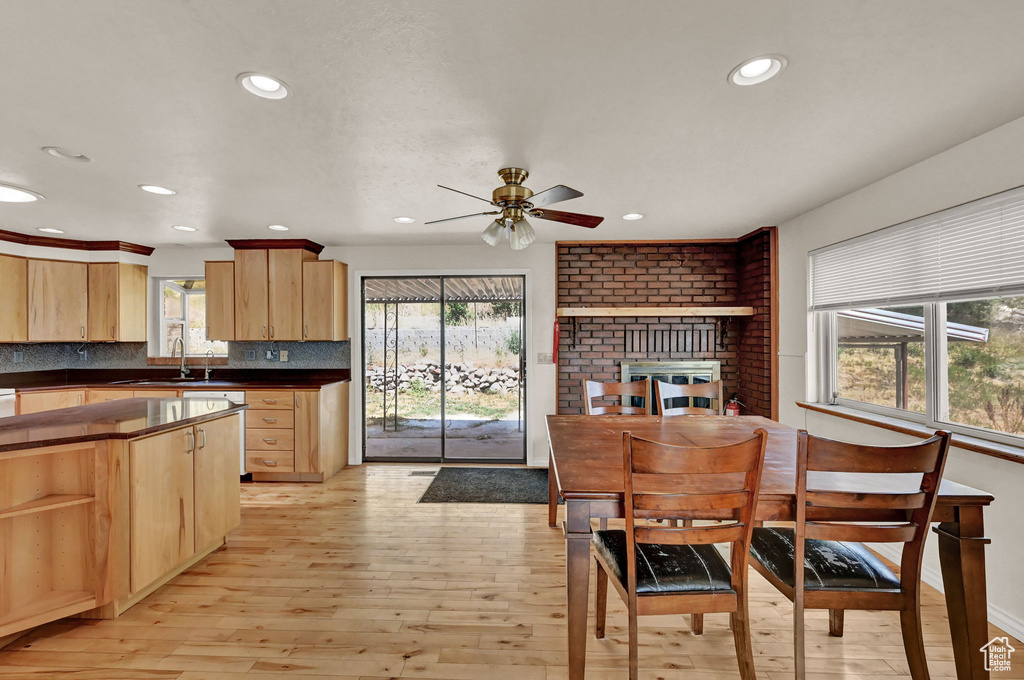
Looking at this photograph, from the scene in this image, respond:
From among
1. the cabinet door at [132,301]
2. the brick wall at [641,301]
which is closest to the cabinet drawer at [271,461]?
the cabinet door at [132,301]

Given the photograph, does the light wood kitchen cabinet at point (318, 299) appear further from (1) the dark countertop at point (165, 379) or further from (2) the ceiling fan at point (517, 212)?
(2) the ceiling fan at point (517, 212)

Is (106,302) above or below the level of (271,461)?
above

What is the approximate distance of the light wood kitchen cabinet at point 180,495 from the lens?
2.17 meters

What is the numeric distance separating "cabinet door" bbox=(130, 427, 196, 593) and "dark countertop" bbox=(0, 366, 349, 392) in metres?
1.70

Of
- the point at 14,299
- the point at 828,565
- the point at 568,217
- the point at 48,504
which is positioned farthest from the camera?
the point at 14,299

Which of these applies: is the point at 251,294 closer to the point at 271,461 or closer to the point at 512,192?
the point at 271,461

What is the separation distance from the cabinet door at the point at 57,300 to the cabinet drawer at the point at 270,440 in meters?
2.12

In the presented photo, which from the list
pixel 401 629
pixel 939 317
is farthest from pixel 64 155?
pixel 939 317

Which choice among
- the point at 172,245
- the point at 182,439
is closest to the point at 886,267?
the point at 182,439

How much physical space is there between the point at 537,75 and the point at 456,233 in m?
2.58

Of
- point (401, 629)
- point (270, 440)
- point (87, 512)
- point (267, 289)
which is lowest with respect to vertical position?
point (401, 629)

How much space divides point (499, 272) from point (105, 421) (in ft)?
10.6

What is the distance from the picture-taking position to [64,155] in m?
2.34

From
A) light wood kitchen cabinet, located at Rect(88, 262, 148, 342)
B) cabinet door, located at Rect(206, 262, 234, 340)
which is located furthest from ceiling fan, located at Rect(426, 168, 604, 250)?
light wood kitchen cabinet, located at Rect(88, 262, 148, 342)
